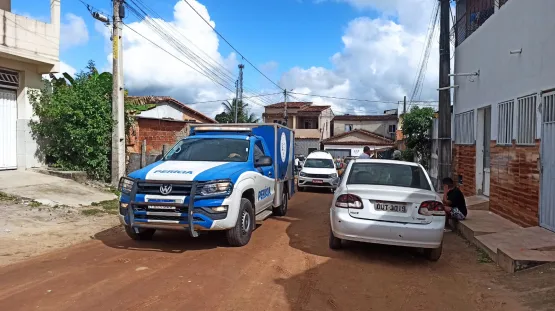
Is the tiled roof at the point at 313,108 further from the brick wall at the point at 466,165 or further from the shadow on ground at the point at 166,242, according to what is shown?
the shadow on ground at the point at 166,242

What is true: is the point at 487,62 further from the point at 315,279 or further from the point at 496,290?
the point at 315,279

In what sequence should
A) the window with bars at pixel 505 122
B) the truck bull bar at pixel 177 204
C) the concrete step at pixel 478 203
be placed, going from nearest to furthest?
the truck bull bar at pixel 177 204 < the window with bars at pixel 505 122 < the concrete step at pixel 478 203

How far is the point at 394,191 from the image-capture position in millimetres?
6422

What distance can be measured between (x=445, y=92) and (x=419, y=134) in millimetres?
10534

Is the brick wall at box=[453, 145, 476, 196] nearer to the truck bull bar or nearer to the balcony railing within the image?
the balcony railing

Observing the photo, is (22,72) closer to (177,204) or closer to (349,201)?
(177,204)

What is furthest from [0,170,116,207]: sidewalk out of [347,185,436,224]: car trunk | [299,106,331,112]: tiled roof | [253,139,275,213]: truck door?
[299,106,331,112]: tiled roof

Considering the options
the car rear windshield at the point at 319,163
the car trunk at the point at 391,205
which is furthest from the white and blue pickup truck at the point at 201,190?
the car rear windshield at the point at 319,163

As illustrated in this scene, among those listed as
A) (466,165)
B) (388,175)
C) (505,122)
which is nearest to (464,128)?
(466,165)

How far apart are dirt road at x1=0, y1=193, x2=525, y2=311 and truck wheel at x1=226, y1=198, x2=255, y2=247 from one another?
161 millimetres

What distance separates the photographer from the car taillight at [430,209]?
6234 mm

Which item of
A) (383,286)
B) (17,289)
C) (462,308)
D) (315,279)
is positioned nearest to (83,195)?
(17,289)

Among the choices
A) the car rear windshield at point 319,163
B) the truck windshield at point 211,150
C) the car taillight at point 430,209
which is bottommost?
the car taillight at point 430,209

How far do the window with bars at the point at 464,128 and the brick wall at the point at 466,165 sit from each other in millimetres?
189
